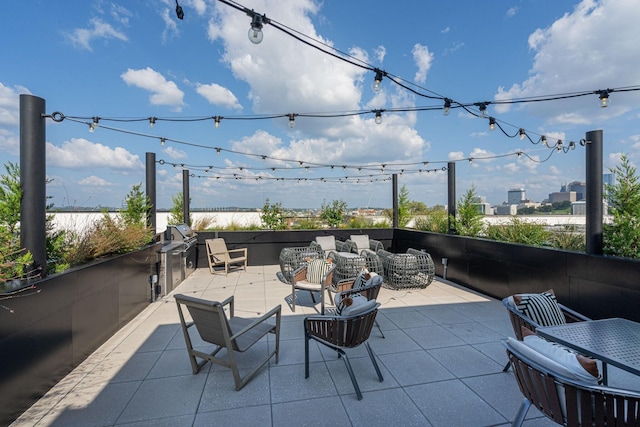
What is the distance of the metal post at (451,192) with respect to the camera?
623 cm

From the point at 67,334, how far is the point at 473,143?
867 cm

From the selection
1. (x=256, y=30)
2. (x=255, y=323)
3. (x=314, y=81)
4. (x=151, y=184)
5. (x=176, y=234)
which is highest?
(x=314, y=81)

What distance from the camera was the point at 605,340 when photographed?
1.78m

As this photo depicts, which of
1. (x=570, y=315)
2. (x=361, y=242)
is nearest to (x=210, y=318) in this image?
(x=570, y=315)

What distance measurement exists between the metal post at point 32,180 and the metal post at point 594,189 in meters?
5.80

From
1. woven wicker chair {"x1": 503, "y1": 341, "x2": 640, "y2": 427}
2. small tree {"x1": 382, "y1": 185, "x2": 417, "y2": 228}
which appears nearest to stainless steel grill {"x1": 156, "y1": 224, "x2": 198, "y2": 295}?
woven wicker chair {"x1": 503, "y1": 341, "x2": 640, "y2": 427}

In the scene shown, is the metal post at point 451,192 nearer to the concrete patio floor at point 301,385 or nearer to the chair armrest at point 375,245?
the chair armrest at point 375,245

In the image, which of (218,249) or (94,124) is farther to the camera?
(218,249)

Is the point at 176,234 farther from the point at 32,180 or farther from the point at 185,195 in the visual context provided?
the point at 32,180

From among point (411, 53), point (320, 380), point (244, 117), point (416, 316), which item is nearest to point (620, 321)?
point (416, 316)

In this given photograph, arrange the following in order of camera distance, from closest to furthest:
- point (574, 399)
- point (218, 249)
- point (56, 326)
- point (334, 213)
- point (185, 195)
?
point (574, 399) → point (56, 326) → point (218, 249) → point (185, 195) → point (334, 213)

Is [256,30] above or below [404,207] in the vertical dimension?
above

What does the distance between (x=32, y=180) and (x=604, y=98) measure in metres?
6.54

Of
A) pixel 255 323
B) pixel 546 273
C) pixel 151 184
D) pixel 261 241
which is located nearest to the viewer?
pixel 255 323
